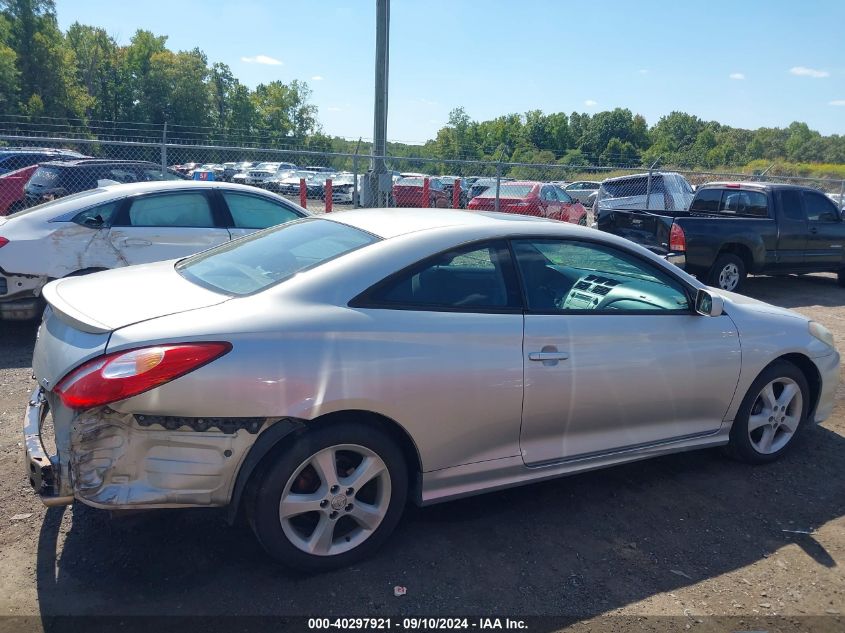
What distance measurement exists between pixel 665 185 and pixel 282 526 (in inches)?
628

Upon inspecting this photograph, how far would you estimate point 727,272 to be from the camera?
1010 centimetres

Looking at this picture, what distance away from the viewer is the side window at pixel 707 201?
11.1 m

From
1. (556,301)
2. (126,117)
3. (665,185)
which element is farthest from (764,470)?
(126,117)

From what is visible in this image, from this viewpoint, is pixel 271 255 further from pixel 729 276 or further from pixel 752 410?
pixel 729 276

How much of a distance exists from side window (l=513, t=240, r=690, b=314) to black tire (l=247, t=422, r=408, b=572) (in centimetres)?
115

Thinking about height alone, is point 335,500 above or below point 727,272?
below

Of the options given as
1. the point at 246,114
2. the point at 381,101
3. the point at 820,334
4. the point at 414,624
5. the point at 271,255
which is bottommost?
the point at 414,624

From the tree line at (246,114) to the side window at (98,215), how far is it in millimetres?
36242

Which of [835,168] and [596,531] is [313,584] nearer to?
[596,531]

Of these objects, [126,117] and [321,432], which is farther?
[126,117]

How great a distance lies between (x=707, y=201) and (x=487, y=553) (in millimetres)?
9703

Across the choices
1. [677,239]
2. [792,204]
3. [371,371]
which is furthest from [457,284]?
[792,204]

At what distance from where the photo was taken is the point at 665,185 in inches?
659

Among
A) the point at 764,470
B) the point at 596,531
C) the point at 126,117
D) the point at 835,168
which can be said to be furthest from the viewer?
the point at 126,117
